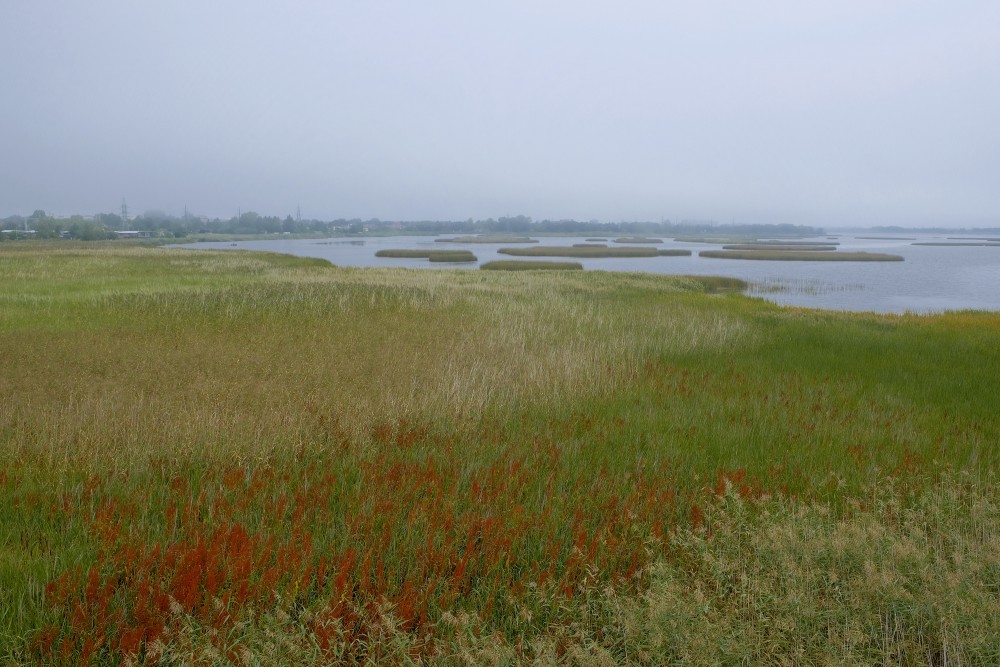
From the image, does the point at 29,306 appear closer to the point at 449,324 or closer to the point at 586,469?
the point at 449,324

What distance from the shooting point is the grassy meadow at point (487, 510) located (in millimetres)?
3857

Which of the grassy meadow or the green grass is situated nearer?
the grassy meadow

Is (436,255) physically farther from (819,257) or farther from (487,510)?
(487,510)

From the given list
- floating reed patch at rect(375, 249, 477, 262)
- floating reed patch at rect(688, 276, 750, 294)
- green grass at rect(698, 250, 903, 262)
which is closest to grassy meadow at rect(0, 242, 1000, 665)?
floating reed patch at rect(688, 276, 750, 294)

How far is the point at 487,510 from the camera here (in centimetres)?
550

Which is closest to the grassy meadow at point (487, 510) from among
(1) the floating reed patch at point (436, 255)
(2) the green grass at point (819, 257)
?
(1) the floating reed patch at point (436, 255)

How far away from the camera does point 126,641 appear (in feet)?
11.6

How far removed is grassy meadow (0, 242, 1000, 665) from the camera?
386cm

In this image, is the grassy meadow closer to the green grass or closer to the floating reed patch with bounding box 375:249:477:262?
the floating reed patch with bounding box 375:249:477:262

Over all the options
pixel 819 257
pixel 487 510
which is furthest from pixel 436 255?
pixel 487 510

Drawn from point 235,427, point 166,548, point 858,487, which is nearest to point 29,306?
point 235,427

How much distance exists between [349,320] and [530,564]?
13.9m

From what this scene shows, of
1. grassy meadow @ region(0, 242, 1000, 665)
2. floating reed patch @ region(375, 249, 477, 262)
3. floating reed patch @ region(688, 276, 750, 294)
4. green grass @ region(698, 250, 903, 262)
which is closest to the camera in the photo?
grassy meadow @ region(0, 242, 1000, 665)

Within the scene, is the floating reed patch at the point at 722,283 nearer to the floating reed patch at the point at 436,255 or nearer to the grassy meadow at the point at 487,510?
the grassy meadow at the point at 487,510
